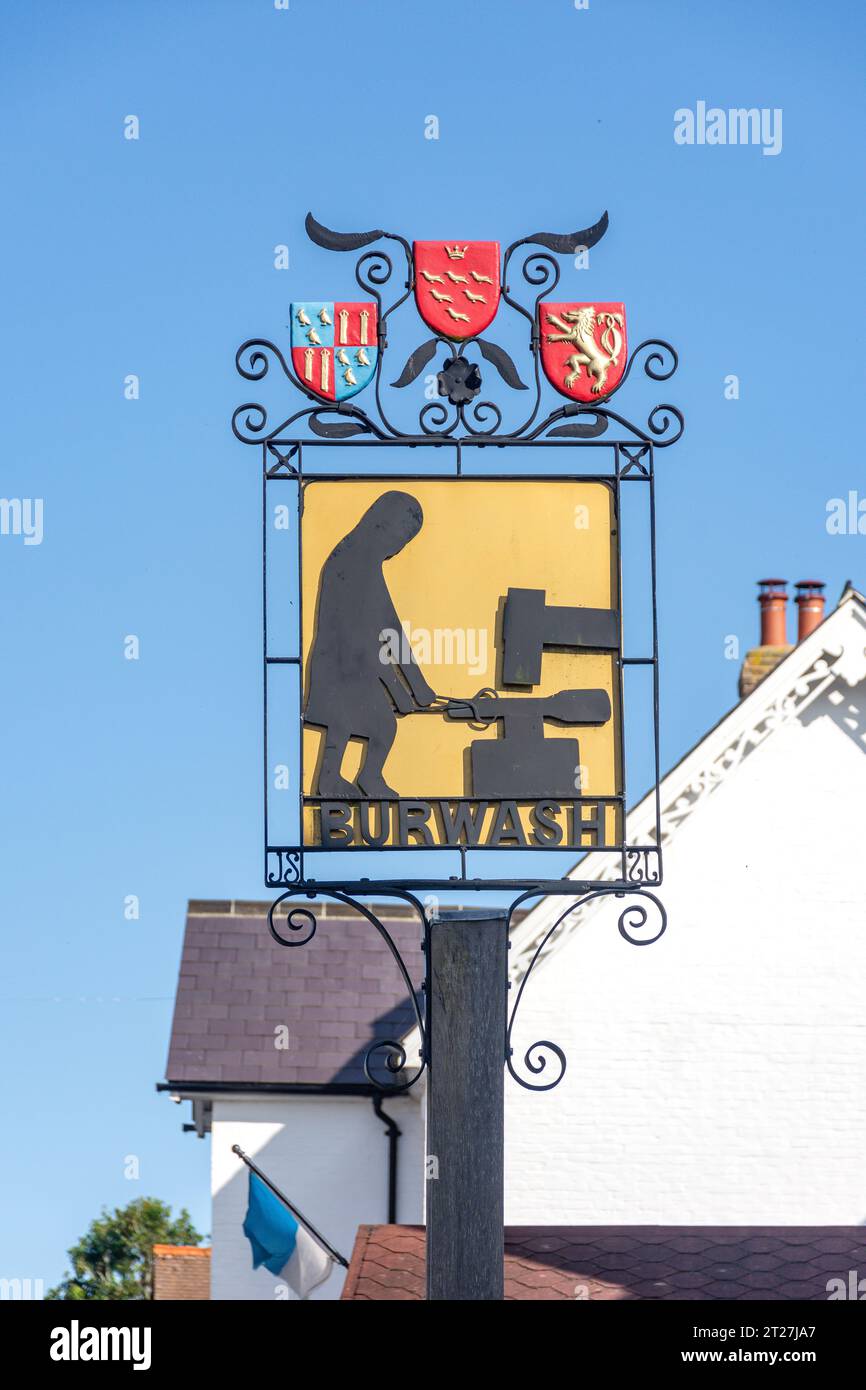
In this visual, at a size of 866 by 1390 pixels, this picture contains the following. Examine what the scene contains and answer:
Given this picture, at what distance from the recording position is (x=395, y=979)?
869 inches

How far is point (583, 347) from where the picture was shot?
10516 millimetres

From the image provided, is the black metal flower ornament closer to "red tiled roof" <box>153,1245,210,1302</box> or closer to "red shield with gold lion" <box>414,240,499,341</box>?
"red shield with gold lion" <box>414,240,499,341</box>

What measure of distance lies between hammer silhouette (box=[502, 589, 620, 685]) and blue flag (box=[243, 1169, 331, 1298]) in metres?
9.61

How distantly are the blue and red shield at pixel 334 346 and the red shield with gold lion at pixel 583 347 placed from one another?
819mm

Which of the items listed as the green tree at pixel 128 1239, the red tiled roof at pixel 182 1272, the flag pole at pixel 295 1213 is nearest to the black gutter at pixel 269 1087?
the flag pole at pixel 295 1213

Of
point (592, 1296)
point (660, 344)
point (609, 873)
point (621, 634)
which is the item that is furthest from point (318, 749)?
point (609, 873)

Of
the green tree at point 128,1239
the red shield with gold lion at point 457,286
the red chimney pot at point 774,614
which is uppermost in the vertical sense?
the red chimney pot at point 774,614

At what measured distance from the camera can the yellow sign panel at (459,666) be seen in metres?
9.98

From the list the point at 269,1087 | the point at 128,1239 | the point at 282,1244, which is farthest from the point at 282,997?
the point at 128,1239

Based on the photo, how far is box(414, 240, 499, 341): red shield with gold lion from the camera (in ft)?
34.4

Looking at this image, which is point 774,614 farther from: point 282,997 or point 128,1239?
point 128,1239

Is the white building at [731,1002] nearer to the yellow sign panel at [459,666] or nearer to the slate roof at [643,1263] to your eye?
the slate roof at [643,1263]

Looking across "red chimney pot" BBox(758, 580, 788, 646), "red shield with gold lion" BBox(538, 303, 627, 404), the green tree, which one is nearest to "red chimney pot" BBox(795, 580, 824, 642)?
"red chimney pot" BBox(758, 580, 788, 646)

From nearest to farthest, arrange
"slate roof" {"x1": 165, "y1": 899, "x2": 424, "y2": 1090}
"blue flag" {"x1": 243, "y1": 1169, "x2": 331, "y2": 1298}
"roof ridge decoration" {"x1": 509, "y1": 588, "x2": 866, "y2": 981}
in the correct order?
"roof ridge decoration" {"x1": 509, "y1": 588, "x2": 866, "y2": 981} < "blue flag" {"x1": 243, "y1": 1169, "x2": 331, "y2": 1298} < "slate roof" {"x1": 165, "y1": 899, "x2": 424, "y2": 1090}
